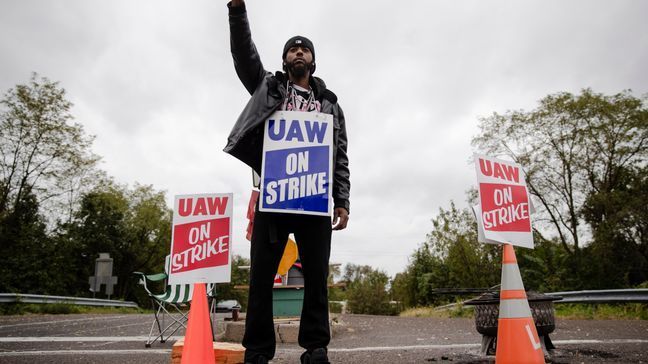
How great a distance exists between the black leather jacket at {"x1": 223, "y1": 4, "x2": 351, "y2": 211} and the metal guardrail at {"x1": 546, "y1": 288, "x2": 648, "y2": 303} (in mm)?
7065

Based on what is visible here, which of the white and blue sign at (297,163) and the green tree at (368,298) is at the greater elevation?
the white and blue sign at (297,163)

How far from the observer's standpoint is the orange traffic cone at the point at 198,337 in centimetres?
271

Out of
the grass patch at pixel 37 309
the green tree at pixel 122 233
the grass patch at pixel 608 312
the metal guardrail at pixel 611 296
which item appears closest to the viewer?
the metal guardrail at pixel 611 296

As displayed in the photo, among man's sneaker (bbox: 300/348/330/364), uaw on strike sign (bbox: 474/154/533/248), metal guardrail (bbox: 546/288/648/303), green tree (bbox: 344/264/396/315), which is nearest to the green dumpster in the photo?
uaw on strike sign (bbox: 474/154/533/248)

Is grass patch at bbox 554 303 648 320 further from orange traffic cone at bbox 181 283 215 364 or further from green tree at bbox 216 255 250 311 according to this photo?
green tree at bbox 216 255 250 311

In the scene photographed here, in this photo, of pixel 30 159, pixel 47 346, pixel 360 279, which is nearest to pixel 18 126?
pixel 30 159

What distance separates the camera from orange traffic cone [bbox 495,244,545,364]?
3.23 meters

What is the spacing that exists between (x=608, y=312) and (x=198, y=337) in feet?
36.5

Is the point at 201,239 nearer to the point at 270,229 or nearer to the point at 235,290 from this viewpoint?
the point at 270,229

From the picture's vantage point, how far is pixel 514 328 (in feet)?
10.9

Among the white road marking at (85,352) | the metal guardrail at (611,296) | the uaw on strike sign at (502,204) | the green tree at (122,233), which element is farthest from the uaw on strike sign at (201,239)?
the green tree at (122,233)

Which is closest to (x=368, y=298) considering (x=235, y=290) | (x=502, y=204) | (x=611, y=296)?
(x=611, y=296)

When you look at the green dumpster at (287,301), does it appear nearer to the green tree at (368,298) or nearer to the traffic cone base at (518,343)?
the traffic cone base at (518,343)

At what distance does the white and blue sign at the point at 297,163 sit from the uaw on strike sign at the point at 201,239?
3.93 feet
